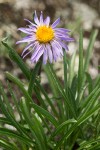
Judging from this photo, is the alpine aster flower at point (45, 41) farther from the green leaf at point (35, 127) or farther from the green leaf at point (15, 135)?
the green leaf at point (15, 135)

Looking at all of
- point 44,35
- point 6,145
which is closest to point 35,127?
point 6,145

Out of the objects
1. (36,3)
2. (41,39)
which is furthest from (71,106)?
(36,3)

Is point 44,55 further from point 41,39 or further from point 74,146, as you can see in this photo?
point 74,146

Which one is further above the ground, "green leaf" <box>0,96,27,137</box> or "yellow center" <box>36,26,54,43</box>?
"yellow center" <box>36,26,54,43</box>

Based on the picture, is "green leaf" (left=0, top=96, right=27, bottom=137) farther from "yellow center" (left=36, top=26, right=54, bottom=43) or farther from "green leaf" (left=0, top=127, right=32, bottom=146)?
"yellow center" (left=36, top=26, right=54, bottom=43)

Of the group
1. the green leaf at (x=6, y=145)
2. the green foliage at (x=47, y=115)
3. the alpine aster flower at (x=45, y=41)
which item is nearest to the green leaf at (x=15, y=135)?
the green foliage at (x=47, y=115)

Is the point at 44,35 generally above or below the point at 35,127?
above

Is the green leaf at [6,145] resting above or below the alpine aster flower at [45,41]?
below

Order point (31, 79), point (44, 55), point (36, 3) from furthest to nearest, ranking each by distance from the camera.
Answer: point (36, 3), point (31, 79), point (44, 55)

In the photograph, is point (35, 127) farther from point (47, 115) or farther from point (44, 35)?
point (44, 35)

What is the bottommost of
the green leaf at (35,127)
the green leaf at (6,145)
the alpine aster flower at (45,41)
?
the green leaf at (35,127)

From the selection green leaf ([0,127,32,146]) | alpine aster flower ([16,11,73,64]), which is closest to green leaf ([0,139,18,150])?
green leaf ([0,127,32,146])
